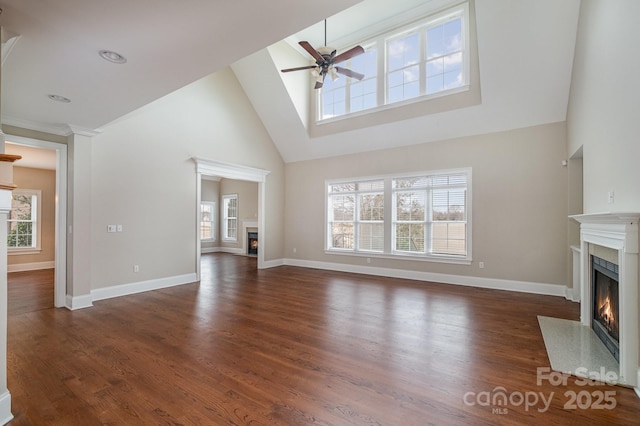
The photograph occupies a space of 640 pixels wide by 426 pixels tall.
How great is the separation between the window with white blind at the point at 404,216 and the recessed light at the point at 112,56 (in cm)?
545

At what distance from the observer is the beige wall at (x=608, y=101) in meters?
2.41

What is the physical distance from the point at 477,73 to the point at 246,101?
4986 mm

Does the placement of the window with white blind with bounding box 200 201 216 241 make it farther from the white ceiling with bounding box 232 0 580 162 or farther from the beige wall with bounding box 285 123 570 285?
the beige wall with bounding box 285 123 570 285

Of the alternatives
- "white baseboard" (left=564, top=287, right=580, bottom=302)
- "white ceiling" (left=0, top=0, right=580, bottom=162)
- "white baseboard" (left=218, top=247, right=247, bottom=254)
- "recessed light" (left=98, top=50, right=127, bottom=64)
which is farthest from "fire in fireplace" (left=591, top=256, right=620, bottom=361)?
"white baseboard" (left=218, top=247, right=247, bottom=254)

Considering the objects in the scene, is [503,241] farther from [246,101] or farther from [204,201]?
[204,201]

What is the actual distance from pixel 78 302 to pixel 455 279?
6.40m

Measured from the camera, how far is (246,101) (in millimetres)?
7348

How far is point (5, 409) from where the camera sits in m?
1.94

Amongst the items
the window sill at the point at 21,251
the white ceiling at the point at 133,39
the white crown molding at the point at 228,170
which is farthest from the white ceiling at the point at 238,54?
the window sill at the point at 21,251

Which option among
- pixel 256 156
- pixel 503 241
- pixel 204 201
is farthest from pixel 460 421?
pixel 204 201

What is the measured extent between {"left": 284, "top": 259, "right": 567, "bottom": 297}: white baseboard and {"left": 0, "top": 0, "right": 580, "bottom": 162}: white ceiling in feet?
9.18

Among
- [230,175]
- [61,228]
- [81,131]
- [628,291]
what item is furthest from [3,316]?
[230,175]

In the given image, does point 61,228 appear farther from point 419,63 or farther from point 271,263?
point 419,63

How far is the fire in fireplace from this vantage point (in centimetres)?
277
